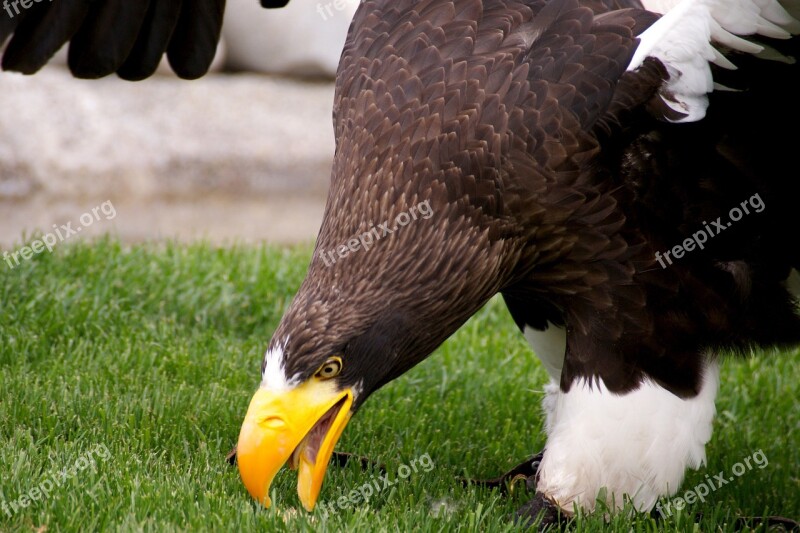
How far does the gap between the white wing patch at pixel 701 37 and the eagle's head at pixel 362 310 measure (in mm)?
621

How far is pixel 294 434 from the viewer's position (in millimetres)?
2830

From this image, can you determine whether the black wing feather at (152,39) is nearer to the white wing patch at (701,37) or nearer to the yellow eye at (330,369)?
the yellow eye at (330,369)

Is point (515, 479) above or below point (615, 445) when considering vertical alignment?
below

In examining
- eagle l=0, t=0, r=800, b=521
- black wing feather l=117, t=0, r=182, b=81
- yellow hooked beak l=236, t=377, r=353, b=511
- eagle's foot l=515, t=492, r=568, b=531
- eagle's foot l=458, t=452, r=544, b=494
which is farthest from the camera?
black wing feather l=117, t=0, r=182, b=81

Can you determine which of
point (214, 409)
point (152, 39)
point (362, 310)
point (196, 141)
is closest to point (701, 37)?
point (362, 310)

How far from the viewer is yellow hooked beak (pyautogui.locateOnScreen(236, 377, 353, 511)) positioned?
2.81 meters

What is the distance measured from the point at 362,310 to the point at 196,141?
18.3 feet

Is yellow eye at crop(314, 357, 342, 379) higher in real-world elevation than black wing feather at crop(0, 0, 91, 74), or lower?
lower

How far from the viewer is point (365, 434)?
396cm

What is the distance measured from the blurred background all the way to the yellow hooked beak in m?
4.06

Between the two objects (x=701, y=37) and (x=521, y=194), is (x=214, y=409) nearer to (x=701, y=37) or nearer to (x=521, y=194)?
(x=521, y=194)

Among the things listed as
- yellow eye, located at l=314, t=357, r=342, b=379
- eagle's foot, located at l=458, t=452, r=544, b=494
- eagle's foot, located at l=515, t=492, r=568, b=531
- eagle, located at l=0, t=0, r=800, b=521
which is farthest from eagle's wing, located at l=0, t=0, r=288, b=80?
eagle's foot, located at l=515, t=492, r=568, b=531

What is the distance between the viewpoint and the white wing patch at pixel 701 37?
2809 millimetres

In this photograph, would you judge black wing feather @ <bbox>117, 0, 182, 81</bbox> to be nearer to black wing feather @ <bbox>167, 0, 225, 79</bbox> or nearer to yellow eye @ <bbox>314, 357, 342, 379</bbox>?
black wing feather @ <bbox>167, 0, 225, 79</bbox>
